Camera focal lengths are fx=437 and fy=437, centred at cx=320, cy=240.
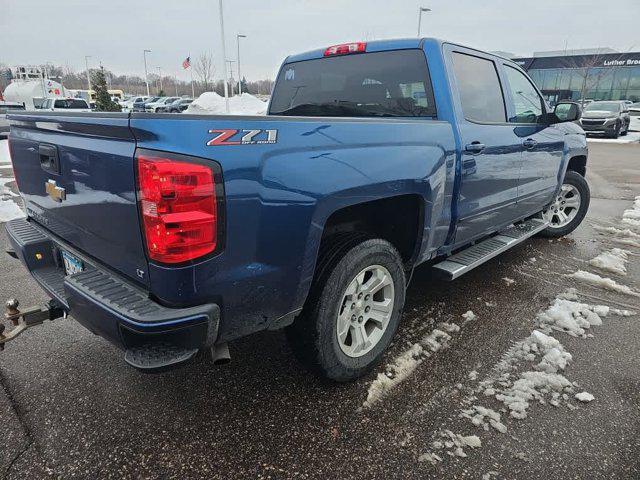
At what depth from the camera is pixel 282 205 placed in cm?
190

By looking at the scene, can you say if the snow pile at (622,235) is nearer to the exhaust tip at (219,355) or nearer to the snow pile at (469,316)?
the snow pile at (469,316)

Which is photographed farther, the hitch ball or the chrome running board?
the chrome running board

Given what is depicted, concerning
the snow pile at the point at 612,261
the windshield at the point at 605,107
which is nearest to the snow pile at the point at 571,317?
the snow pile at the point at 612,261

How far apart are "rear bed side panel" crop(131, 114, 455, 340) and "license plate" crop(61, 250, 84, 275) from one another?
736 millimetres

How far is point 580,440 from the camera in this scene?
7.20ft

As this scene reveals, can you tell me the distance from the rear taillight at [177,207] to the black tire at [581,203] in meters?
5.07

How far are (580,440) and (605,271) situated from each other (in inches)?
116

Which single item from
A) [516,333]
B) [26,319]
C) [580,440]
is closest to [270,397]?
[26,319]

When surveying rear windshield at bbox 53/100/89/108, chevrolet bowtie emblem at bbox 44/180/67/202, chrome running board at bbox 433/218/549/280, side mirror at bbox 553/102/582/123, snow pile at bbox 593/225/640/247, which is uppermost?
rear windshield at bbox 53/100/89/108

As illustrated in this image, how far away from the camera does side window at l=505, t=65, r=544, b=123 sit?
3.96 metres

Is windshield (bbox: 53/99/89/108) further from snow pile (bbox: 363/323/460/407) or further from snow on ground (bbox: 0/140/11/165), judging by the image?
snow pile (bbox: 363/323/460/407)

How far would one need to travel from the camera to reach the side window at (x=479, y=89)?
319 cm

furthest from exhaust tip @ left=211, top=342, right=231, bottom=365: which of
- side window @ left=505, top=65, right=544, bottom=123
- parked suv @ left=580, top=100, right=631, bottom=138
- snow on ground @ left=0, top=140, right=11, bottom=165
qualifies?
parked suv @ left=580, top=100, right=631, bottom=138

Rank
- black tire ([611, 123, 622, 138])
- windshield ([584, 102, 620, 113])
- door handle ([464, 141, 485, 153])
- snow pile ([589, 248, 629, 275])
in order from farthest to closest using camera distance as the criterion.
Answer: windshield ([584, 102, 620, 113]) → black tire ([611, 123, 622, 138]) → snow pile ([589, 248, 629, 275]) → door handle ([464, 141, 485, 153])
